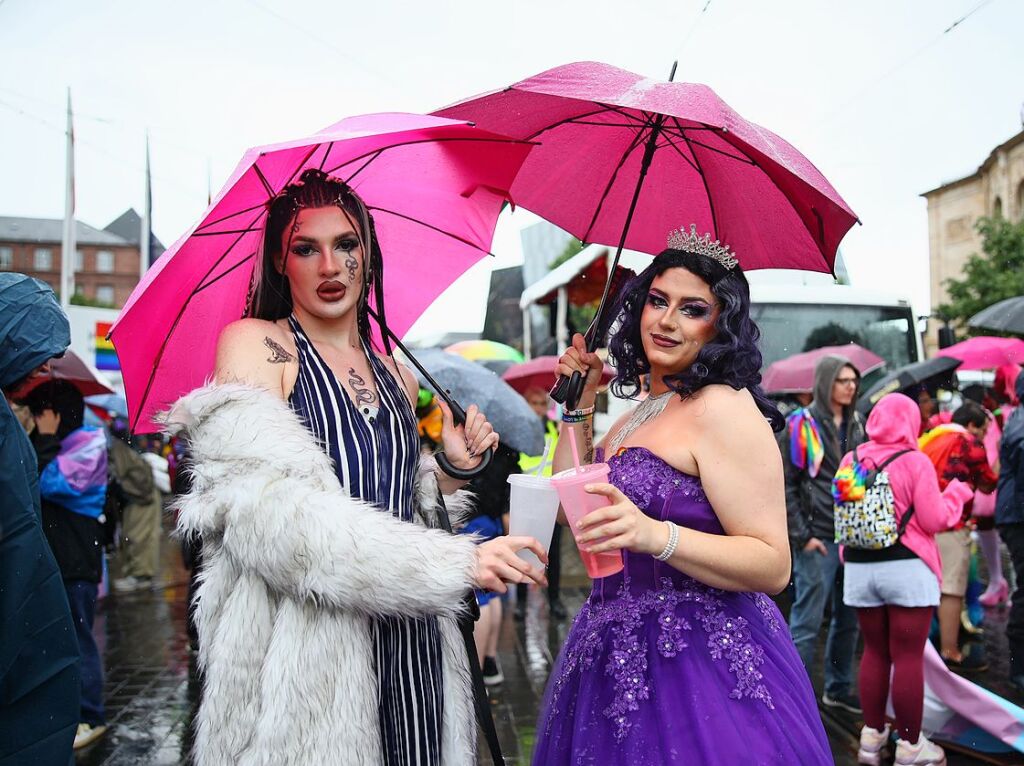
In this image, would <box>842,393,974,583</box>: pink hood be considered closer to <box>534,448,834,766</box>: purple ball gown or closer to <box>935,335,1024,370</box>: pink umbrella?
<box>534,448,834,766</box>: purple ball gown

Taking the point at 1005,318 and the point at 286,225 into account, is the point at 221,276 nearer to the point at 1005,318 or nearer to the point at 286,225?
the point at 286,225

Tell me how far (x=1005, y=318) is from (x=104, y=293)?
52478 mm

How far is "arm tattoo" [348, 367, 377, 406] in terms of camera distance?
2.19m

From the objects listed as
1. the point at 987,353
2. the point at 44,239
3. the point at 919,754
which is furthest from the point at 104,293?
the point at 919,754

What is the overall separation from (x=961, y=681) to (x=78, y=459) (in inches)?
185

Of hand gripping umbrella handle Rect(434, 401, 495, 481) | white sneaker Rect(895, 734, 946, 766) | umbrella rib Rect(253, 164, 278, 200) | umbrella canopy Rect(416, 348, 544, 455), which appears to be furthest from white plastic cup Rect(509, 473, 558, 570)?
umbrella canopy Rect(416, 348, 544, 455)

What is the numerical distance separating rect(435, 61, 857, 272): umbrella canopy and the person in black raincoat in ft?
4.72

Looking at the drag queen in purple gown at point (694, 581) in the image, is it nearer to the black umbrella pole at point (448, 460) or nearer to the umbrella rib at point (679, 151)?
the black umbrella pole at point (448, 460)

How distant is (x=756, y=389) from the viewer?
249 cm

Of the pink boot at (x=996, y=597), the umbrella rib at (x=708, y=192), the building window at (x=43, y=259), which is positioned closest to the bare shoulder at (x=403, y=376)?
the umbrella rib at (x=708, y=192)

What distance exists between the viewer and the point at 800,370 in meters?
7.77

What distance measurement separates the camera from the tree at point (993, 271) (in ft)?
83.0

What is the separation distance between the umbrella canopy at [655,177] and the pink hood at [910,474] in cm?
205

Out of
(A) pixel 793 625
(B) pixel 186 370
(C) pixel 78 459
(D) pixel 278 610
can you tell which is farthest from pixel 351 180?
(A) pixel 793 625
